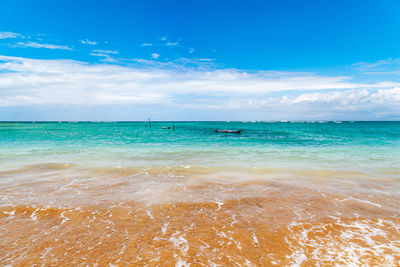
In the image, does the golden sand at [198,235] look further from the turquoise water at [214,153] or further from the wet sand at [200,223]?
the turquoise water at [214,153]

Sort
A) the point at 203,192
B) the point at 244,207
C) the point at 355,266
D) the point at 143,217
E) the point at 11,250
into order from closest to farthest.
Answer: the point at 355,266 → the point at 11,250 → the point at 143,217 → the point at 244,207 → the point at 203,192

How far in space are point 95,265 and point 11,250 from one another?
7.24ft

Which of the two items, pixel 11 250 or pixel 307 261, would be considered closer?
pixel 307 261

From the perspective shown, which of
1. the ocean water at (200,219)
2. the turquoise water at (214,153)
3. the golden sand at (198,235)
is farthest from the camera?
the turquoise water at (214,153)

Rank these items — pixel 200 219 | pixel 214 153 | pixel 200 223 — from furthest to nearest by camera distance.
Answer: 1. pixel 214 153
2. pixel 200 219
3. pixel 200 223

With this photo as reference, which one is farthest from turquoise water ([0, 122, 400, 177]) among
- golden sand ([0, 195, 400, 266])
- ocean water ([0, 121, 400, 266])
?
golden sand ([0, 195, 400, 266])

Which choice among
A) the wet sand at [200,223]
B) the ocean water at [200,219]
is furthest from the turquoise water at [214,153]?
the wet sand at [200,223]

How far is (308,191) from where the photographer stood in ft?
30.9

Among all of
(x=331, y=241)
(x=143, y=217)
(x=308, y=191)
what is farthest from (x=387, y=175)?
(x=143, y=217)

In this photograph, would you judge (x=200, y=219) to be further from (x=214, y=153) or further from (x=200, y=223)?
(x=214, y=153)

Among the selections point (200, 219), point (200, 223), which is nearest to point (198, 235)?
point (200, 223)

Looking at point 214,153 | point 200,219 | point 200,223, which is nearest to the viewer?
point 200,223

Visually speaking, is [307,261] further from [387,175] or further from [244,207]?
[387,175]

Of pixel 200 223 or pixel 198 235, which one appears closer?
pixel 198 235
